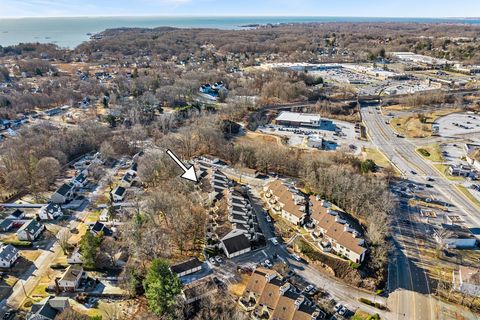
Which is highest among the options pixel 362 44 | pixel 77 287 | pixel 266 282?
pixel 362 44

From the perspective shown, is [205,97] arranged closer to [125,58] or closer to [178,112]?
[178,112]

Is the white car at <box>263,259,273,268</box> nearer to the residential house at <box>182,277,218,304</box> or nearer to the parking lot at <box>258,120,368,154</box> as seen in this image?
the residential house at <box>182,277,218,304</box>

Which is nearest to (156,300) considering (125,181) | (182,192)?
(182,192)

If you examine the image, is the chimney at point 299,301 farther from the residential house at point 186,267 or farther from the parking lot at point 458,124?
the parking lot at point 458,124

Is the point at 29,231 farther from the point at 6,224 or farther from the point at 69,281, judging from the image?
the point at 69,281

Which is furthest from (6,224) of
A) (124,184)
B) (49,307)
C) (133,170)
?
(49,307)

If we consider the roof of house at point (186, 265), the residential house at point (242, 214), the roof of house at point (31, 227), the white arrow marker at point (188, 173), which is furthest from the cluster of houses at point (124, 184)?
the roof of house at point (186, 265)
